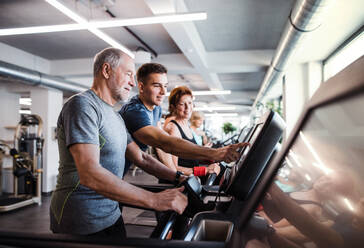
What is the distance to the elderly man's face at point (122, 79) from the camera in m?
1.30

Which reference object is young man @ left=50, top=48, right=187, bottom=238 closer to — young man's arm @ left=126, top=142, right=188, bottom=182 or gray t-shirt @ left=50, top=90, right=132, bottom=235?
gray t-shirt @ left=50, top=90, right=132, bottom=235

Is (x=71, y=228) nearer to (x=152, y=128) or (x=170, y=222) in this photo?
(x=170, y=222)

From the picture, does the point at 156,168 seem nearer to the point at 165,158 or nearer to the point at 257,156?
the point at 165,158

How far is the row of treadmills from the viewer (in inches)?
12.1

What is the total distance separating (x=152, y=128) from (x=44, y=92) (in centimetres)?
556

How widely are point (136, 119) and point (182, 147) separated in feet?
1.22

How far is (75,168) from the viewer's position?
1111 millimetres

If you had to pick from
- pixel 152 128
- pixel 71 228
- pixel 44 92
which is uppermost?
pixel 44 92

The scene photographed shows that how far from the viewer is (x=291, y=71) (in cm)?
604

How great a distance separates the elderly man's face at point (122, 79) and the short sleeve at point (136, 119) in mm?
240

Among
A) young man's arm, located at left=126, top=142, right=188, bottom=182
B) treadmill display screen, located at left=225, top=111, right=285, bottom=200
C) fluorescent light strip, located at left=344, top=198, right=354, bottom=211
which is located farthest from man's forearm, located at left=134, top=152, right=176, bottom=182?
fluorescent light strip, located at left=344, top=198, right=354, bottom=211

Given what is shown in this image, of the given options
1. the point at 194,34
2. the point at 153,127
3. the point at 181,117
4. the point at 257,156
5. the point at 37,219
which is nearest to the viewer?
the point at 257,156

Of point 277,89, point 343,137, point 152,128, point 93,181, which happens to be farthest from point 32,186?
point 277,89

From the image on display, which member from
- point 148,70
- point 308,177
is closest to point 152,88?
point 148,70
